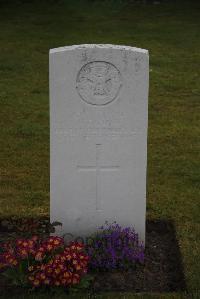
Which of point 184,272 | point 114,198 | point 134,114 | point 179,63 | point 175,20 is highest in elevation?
point 175,20

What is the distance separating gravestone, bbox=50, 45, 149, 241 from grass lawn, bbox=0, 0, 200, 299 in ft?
2.64

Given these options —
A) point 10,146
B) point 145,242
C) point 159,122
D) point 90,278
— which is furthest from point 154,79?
point 90,278

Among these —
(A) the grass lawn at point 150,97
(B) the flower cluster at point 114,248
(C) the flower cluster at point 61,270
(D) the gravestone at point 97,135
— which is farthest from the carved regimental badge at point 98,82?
(A) the grass lawn at point 150,97

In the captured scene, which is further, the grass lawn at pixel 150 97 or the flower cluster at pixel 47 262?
the grass lawn at pixel 150 97

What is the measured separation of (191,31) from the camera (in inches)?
648

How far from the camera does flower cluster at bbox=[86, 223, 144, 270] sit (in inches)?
217

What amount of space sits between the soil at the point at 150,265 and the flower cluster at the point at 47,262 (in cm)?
29

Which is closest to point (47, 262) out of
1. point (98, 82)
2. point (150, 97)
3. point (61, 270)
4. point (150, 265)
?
point (61, 270)

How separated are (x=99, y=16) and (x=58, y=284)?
1409 centimetres

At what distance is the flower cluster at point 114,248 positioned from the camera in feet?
18.1

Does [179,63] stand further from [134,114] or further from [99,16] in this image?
[134,114]

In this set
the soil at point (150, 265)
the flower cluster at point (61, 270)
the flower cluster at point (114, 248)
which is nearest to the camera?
the flower cluster at point (61, 270)

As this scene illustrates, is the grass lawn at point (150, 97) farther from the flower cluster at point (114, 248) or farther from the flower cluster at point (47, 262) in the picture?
the flower cluster at point (114, 248)

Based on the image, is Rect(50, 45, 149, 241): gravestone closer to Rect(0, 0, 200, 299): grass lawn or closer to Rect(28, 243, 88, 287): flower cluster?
Rect(28, 243, 88, 287): flower cluster
